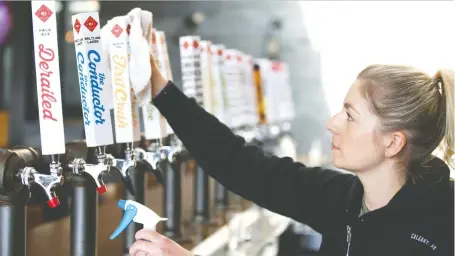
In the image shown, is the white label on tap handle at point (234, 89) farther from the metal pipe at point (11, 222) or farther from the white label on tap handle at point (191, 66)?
the metal pipe at point (11, 222)

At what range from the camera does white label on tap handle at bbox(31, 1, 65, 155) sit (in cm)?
107

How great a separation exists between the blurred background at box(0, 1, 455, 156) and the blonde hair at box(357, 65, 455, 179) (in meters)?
1.46

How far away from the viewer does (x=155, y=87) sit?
150cm

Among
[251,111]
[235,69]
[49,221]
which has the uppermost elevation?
[235,69]

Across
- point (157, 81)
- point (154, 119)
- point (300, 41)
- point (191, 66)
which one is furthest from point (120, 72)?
point (300, 41)

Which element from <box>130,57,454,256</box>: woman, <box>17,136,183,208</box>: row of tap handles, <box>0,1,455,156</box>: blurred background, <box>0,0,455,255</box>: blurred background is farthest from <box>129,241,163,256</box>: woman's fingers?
<box>0,1,455,156</box>: blurred background

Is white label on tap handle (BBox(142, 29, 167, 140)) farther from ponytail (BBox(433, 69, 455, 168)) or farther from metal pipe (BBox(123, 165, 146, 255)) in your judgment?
ponytail (BBox(433, 69, 455, 168))

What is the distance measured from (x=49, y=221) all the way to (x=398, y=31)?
3.08 meters

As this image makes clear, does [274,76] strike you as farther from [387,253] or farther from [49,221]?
[387,253]

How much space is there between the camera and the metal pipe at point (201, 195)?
7.11ft

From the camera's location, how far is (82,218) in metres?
1.25

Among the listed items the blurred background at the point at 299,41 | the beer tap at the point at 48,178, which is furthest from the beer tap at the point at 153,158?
the blurred background at the point at 299,41

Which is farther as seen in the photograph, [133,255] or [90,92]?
[90,92]

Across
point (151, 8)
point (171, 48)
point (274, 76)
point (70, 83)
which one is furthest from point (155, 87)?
point (274, 76)
